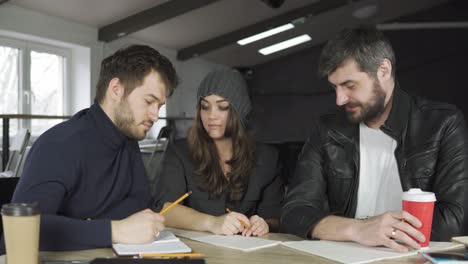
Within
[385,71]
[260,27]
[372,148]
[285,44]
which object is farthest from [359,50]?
[285,44]

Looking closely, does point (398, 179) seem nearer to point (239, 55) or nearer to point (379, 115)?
point (379, 115)

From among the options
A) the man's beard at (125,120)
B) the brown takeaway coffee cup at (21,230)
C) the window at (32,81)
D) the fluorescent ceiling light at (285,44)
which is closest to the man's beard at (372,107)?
the man's beard at (125,120)

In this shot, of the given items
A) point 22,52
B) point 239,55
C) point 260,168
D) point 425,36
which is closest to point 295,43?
point 239,55

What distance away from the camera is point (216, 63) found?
1158cm

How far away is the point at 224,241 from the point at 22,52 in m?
6.06

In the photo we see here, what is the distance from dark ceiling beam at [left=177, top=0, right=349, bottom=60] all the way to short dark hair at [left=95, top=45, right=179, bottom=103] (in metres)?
8.21

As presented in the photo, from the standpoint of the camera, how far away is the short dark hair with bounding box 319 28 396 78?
5.66 ft

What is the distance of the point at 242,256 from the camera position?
1298 mm

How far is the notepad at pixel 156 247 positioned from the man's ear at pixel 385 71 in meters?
0.85

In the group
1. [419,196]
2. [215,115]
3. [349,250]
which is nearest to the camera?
[419,196]

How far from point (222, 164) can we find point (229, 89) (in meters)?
0.31

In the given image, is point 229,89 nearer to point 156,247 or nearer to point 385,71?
point 385,71

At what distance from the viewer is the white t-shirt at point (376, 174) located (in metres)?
1.77

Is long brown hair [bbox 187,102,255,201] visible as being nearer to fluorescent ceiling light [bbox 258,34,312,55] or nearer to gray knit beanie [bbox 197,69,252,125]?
gray knit beanie [bbox 197,69,252,125]
